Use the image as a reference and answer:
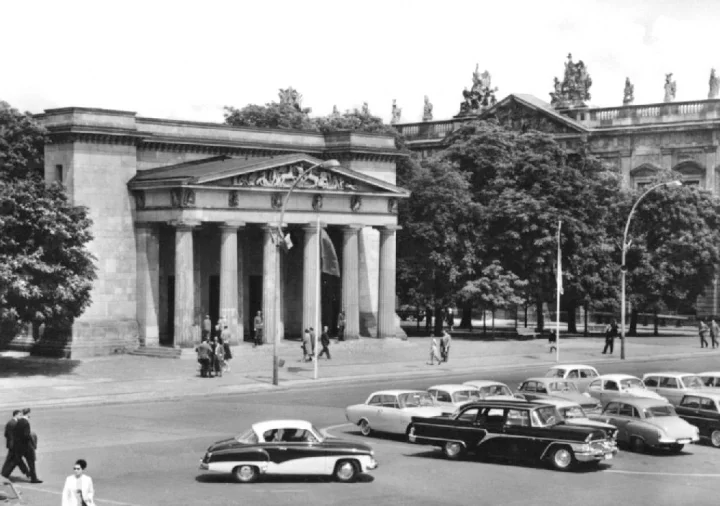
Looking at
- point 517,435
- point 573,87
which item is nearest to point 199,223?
point 517,435

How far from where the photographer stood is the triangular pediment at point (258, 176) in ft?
183

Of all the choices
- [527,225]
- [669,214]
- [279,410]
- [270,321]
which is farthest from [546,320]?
[279,410]

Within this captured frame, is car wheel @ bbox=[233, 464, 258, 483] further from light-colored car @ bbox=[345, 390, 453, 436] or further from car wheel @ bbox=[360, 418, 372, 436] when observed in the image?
car wheel @ bbox=[360, 418, 372, 436]

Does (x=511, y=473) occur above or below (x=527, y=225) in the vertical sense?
below

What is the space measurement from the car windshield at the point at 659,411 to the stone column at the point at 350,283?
1239 inches

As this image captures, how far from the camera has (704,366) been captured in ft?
191

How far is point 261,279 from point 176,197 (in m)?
10.7

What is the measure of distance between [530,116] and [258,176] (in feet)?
174

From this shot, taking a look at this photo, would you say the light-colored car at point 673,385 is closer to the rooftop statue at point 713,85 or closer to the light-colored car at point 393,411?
the light-colored car at point 393,411

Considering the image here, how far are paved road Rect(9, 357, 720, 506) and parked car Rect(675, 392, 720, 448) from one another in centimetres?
60

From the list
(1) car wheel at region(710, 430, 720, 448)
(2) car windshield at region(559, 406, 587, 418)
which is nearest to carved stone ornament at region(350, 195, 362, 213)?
(1) car wheel at region(710, 430, 720, 448)

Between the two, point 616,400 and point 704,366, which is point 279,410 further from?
point 704,366

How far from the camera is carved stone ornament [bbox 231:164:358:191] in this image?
56.9 metres

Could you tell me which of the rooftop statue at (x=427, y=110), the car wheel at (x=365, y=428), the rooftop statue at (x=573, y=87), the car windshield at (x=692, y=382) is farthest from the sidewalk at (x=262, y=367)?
the rooftop statue at (x=427, y=110)
